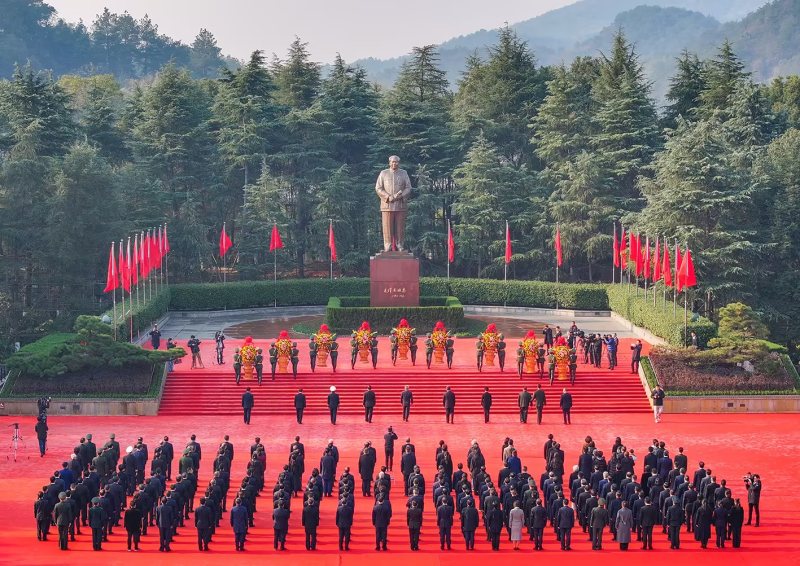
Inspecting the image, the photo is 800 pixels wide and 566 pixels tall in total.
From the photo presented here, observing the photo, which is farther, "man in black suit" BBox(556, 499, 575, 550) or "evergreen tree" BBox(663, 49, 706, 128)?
"evergreen tree" BBox(663, 49, 706, 128)

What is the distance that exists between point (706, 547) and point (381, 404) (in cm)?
1395

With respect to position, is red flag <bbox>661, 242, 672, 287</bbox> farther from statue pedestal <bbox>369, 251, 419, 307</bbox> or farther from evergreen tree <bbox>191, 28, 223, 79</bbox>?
evergreen tree <bbox>191, 28, 223, 79</bbox>

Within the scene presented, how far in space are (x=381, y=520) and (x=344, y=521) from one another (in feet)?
2.19

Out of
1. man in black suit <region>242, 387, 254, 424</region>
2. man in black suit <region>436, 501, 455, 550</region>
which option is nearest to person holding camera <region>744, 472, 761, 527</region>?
man in black suit <region>436, 501, 455, 550</region>

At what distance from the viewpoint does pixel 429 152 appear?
60.4m

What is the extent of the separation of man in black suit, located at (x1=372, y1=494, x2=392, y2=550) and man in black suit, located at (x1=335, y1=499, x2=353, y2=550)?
1.46 feet

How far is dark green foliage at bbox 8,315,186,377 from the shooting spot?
1298 inches

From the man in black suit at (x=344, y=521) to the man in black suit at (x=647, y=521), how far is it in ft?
17.0

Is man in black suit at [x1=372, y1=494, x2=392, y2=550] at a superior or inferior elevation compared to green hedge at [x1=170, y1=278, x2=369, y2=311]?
inferior

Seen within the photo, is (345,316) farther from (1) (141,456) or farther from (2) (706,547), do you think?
(2) (706,547)

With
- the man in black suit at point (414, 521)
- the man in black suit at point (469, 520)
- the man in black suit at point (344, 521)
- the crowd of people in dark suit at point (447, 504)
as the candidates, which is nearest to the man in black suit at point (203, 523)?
the crowd of people in dark suit at point (447, 504)

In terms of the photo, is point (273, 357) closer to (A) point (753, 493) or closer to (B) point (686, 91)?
(A) point (753, 493)

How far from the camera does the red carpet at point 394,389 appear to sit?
107 ft

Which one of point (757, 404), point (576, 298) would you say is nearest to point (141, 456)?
point (757, 404)
